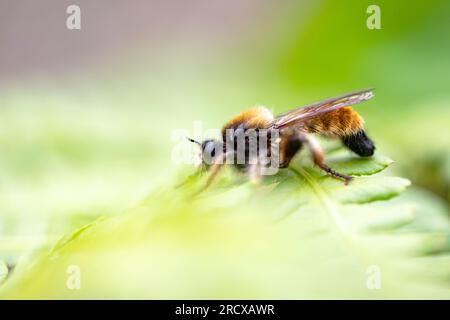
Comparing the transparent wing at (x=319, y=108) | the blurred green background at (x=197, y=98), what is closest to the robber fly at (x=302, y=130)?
the transparent wing at (x=319, y=108)

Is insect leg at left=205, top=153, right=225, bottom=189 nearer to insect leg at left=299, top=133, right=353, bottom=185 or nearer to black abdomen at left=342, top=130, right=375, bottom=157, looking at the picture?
insect leg at left=299, top=133, right=353, bottom=185

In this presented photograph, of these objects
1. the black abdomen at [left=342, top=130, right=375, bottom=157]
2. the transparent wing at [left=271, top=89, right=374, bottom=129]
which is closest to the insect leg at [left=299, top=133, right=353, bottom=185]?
the transparent wing at [left=271, top=89, right=374, bottom=129]

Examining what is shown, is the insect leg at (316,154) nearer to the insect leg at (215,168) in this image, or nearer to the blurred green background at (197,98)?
the insect leg at (215,168)

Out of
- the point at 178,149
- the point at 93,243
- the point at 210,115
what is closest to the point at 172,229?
the point at 93,243

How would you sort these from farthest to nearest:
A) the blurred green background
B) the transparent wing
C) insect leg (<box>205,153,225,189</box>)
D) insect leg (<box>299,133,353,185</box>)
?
the blurred green background, the transparent wing, insect leg (<box>299,133,353,185</box>), insect leg (<box>205,153,225,189</box>)
